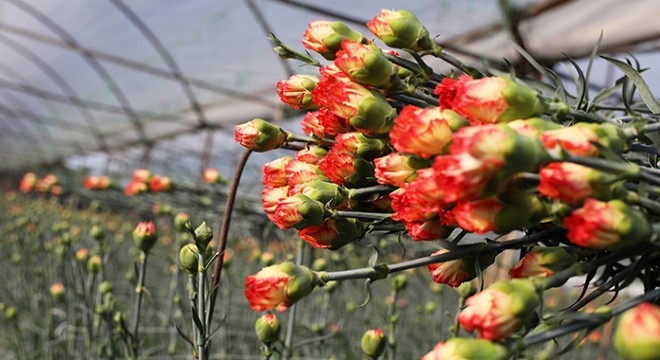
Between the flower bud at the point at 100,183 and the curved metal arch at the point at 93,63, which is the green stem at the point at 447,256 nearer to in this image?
the flower bud at the point at 100,183

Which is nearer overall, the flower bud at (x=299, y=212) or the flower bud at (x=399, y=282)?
the flower bud at (x=299, y=212)

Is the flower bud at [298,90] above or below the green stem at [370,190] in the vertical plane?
above

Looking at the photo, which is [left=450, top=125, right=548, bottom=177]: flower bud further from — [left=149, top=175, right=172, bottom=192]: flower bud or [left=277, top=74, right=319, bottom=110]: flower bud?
[left=149, top=175, right=172, bottom=192]: flower bud

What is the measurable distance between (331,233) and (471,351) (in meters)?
0.09

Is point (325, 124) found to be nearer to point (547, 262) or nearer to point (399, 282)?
point (547, 262)

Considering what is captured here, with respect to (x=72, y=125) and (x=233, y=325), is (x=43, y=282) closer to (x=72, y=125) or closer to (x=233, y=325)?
(x=233, y=325)

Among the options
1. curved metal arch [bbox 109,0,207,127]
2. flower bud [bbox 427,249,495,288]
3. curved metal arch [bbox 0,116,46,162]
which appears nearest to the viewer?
flower bud [bbox 427,249,495,288]

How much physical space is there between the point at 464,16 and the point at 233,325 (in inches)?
62.3

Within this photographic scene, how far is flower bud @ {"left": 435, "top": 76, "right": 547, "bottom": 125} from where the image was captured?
19cm

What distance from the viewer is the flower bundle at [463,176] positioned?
165 millimetres

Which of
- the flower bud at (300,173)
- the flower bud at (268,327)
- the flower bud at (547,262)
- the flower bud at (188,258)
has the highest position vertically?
the flower bud at (300,173)

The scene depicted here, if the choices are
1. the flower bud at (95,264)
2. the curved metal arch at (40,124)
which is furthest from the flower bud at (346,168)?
the curved metal arch at (40,124)

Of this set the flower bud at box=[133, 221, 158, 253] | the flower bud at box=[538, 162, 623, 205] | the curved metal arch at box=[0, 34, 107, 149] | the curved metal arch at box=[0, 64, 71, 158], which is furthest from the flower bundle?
the curved metal arch at box=[0, 64, 71, 158]

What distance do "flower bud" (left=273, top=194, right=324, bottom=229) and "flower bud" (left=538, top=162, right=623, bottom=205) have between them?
3.6 inches
